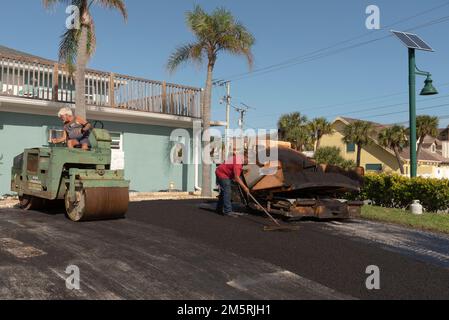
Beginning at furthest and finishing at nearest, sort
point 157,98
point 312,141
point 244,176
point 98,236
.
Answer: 1. point 312,141
2. point 157,98
3. point 244,176
4. point 98,236

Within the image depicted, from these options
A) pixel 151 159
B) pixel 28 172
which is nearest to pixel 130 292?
pixel 28 172

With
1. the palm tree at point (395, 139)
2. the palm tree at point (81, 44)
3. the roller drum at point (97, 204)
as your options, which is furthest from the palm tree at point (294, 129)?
the roller drum at point (97, 204)

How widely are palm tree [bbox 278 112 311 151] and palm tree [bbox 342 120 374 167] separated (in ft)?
13.2

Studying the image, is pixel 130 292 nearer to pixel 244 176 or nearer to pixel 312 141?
pixel 244 176

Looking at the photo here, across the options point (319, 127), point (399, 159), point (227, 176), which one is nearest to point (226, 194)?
point (227, 176)

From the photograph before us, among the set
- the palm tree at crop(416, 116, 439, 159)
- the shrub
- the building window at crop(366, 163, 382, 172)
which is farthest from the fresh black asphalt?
the palm tree at crop(416, 116, 439, 159)

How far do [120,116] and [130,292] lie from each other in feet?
39.5

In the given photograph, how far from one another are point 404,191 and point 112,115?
10069 mm

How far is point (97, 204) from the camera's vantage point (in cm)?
789

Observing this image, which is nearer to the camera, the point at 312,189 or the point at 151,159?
the point at 312,189

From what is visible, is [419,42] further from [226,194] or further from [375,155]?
[375,155]

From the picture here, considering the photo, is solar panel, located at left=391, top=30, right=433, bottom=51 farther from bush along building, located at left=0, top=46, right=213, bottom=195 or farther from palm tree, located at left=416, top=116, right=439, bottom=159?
palm tree, located at left=416, top=116, right=439, bottom=159

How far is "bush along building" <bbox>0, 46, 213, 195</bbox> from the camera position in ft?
43.8
